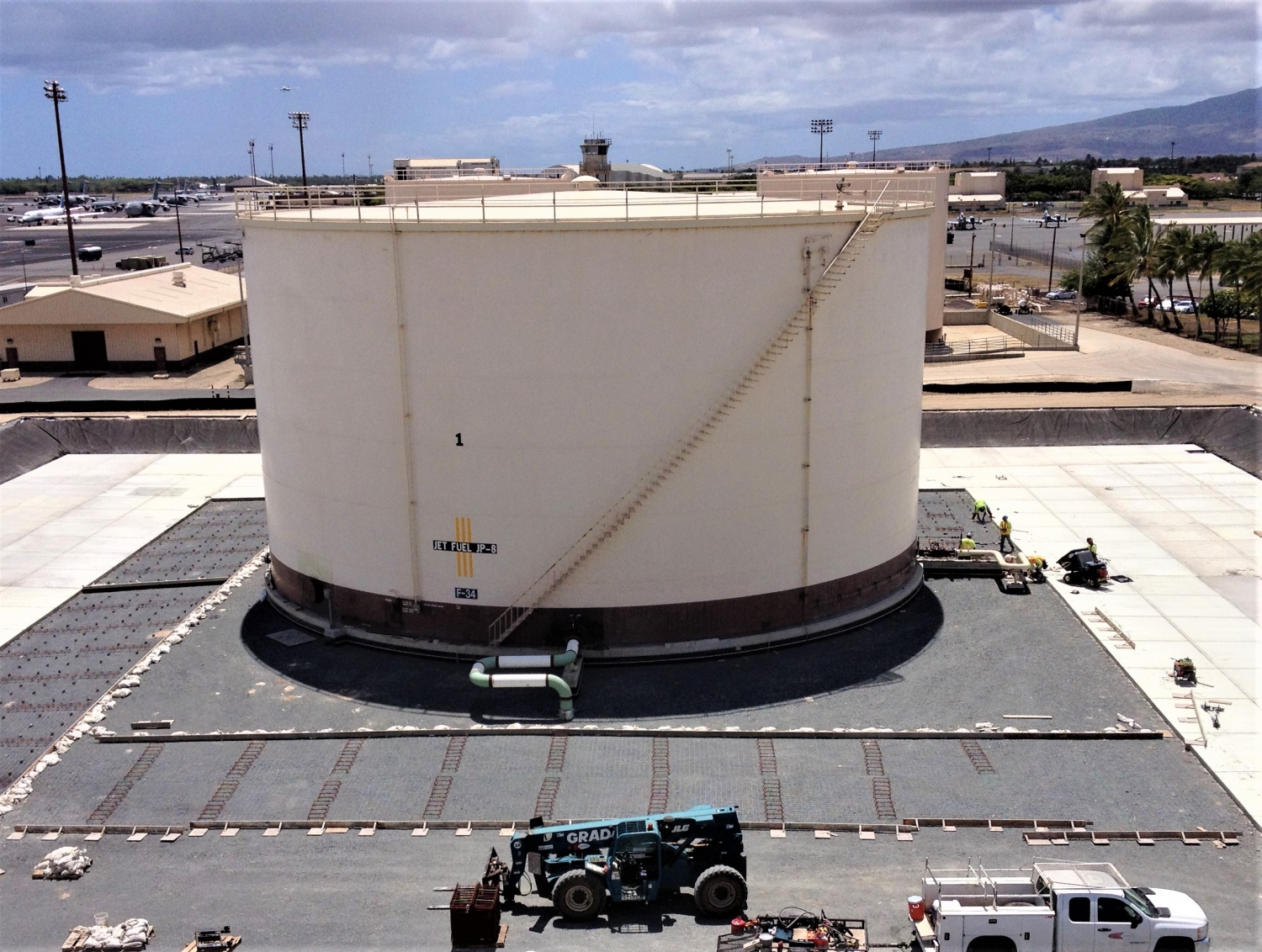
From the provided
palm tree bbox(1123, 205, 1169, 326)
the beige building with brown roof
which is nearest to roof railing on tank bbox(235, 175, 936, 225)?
the beige building with brown roof

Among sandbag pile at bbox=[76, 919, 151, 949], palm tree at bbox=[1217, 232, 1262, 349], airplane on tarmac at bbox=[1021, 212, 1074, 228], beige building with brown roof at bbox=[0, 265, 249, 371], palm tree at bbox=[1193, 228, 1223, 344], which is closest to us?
sandbag pile at bbox=[76, 919, 151, 949]

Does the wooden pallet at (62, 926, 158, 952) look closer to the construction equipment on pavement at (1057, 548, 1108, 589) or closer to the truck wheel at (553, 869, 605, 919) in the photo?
the truck wheel at (553, 869, 605, 919)

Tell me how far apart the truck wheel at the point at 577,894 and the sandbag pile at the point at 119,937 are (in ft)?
21.3

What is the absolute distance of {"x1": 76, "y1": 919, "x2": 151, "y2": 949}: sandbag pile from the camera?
18672 mm

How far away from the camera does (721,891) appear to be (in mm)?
19266

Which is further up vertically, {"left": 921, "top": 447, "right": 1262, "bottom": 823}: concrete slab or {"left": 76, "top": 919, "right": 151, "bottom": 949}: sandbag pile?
{"left": 921, "top": 447, "right": 1262, "bottom": 823}: concrete slab

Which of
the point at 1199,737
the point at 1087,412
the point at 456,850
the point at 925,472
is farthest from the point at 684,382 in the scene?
the point at 1087,412

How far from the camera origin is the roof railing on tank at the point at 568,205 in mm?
28062

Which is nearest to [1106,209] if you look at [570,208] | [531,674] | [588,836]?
[570,208]

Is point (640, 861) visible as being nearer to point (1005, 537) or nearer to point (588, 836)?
point (588, 836)

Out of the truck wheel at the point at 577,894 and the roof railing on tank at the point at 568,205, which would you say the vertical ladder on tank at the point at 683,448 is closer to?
the roof railing on tank at the point at 568,205

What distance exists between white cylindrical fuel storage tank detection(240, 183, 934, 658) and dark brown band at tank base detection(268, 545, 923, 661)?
65 millimetres

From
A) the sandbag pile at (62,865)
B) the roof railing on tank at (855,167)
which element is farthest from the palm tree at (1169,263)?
the sandbag pile at (62,865)

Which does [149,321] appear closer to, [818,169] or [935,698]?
[818,169]
